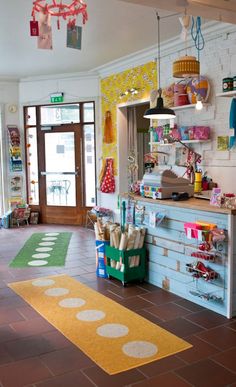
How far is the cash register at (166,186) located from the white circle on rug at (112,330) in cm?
141

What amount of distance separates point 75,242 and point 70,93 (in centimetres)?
304

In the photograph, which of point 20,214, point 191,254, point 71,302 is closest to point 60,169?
point 20,214

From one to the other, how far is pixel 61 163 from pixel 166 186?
435 cm

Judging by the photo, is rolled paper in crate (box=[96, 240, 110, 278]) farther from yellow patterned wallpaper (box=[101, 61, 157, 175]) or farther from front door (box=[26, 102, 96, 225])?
front door (box=[26, 102, 96, 225])

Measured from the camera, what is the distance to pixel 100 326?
3248 mm

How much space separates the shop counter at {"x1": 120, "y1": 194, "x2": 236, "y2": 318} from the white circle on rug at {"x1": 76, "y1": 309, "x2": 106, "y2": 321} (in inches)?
34.0

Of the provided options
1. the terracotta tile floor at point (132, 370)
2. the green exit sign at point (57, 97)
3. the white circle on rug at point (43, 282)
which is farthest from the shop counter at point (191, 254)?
the green exit sign at point (57, 97)

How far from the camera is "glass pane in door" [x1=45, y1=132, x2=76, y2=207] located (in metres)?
8.02

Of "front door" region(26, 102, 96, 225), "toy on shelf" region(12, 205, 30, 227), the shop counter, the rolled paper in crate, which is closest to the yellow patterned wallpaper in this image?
"front door" region(26, 102, 96, 225)

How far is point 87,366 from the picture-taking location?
2.66 m

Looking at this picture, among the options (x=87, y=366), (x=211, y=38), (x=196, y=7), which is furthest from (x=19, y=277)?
(x=211, y=38)

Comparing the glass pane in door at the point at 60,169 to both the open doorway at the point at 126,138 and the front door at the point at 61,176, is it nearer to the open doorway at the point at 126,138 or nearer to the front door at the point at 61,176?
the front door at the point at 61,176

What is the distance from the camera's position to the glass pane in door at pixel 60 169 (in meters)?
8.02

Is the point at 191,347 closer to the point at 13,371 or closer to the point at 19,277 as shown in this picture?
the point at 13,371
